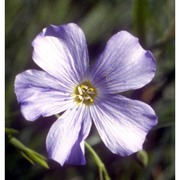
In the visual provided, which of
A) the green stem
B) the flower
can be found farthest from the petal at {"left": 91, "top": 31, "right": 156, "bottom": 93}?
the green stem

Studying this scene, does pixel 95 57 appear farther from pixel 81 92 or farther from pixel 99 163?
pixel 99 163

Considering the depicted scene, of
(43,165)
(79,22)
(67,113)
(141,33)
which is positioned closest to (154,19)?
(141,33)

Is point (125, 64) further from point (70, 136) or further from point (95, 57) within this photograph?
point (70, 136)

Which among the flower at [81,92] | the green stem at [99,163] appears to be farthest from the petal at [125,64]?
the green stem at [99,163]

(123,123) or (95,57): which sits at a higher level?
(95,57)

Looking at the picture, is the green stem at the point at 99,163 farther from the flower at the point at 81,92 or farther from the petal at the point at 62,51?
the petal at the point at 62,51

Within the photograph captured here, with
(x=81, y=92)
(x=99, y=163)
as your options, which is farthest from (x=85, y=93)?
(x=99, y=163)
